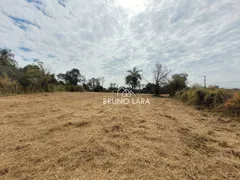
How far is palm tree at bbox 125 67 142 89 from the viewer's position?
26.6 meters

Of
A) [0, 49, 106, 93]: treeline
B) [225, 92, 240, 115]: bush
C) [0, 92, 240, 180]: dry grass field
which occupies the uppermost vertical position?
[0, 49, 106, 93]: treeline

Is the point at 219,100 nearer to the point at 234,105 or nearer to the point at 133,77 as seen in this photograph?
the point at 234,105

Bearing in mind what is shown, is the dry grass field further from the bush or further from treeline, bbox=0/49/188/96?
treeline, bbox=0/49/188/96

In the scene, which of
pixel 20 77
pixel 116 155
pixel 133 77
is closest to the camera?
pixel 116 155

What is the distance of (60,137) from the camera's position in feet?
6.44

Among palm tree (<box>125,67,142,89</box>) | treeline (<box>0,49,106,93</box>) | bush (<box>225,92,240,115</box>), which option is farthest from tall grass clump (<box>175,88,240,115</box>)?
palm tree (<box>125,67,142,89</box>)

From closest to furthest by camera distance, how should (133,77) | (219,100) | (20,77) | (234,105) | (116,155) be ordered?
(116,155)
(234,105)
(219,100)
(20,77)
(133,77)

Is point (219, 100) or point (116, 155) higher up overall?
point (219, 100)

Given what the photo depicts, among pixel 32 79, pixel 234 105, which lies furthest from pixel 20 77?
pixel 234 105

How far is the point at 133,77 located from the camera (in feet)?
87.6

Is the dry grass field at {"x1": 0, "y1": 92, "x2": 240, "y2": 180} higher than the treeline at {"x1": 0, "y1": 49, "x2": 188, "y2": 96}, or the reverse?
the treeline at {"x1": 0, "y1": 49, "x2": 188, "y2": 96}

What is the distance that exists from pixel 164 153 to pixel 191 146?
539mm

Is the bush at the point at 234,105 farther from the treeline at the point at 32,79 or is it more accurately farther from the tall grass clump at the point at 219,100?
the treeline at the point at 32,79

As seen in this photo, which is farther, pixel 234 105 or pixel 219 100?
pixel 219 100
